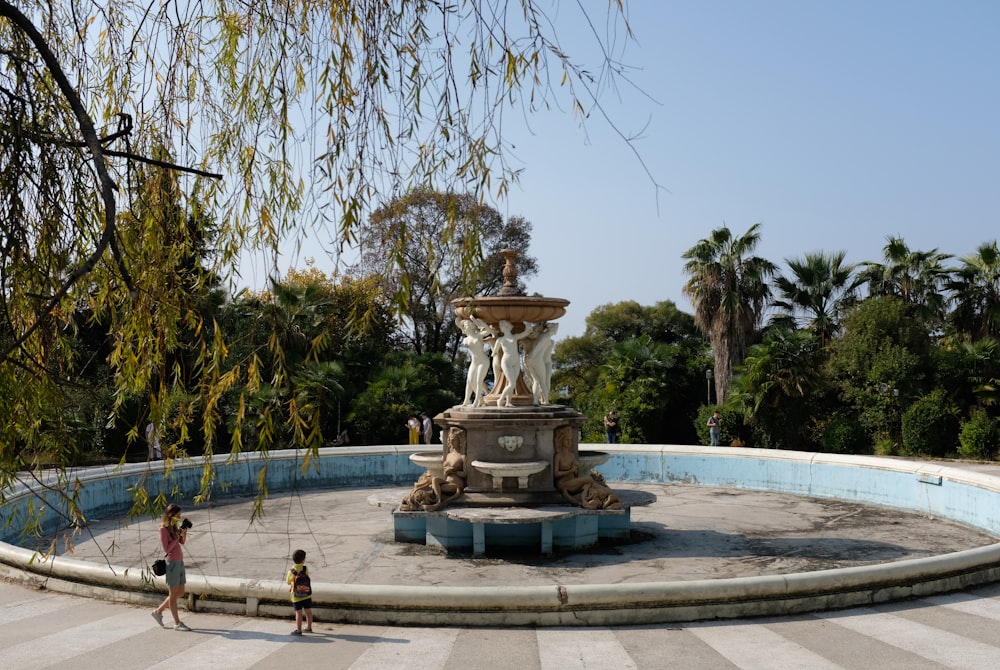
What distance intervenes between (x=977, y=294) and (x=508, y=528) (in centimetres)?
2467

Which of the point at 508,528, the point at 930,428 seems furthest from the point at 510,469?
the point at 930,428

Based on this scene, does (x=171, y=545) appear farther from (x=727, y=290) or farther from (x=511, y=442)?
(x=727, y=290)

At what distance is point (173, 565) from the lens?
8.52 m

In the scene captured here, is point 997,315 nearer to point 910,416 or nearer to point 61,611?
point 910,416

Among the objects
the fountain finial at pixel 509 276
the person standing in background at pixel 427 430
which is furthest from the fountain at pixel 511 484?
the person standing in background at pixel 427 430

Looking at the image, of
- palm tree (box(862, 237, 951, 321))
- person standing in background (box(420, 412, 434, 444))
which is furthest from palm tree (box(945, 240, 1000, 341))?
person standing in background (box(420, 412, 434, 444))

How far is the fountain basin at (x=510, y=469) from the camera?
39.3 ft

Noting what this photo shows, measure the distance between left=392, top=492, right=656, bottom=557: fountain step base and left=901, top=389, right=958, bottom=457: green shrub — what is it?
1511 centimetres

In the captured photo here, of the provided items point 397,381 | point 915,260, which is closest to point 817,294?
point 915,260

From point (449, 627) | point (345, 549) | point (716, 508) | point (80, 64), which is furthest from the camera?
point (716, 508)

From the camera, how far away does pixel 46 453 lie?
171 inches

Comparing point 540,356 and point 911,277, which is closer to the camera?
point 540,356

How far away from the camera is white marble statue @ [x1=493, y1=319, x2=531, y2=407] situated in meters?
13.5

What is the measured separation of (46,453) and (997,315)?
31.0 metres
